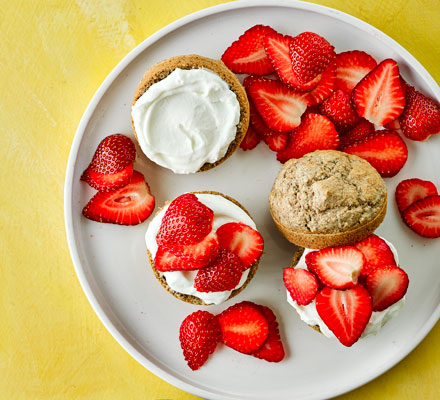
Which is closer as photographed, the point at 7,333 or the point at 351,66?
the point at 351,66

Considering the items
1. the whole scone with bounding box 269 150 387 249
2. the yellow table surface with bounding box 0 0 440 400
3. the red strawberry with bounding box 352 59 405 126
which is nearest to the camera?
the whole scone with bounding box 269 150 387 249

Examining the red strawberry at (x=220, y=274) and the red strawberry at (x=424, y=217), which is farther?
the red strawberry at (x=424, y=217)

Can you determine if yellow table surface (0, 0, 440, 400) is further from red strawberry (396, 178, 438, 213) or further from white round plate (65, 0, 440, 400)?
red strawberry (396, 178, 438, 213)

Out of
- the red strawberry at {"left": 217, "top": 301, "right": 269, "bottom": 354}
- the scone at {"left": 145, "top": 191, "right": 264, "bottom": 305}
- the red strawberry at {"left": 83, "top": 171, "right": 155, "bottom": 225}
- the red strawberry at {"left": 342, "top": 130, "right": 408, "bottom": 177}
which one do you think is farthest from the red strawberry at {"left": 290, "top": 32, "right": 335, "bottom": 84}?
the red strawberry at {"left": 217, "top": 301, "right": 269, "bottom": 354}

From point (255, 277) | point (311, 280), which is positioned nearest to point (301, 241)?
point (311, 280)

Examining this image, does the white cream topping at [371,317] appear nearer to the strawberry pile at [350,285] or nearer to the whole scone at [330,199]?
the strawberry pile at [350,285]

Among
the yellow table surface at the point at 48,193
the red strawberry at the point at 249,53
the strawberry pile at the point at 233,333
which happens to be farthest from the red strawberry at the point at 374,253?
the yellow table surface at the point at 48,193

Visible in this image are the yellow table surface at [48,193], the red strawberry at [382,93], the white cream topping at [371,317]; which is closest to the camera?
the white cream topping at [371,317]

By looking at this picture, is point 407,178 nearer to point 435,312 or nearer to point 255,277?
point 435,312
